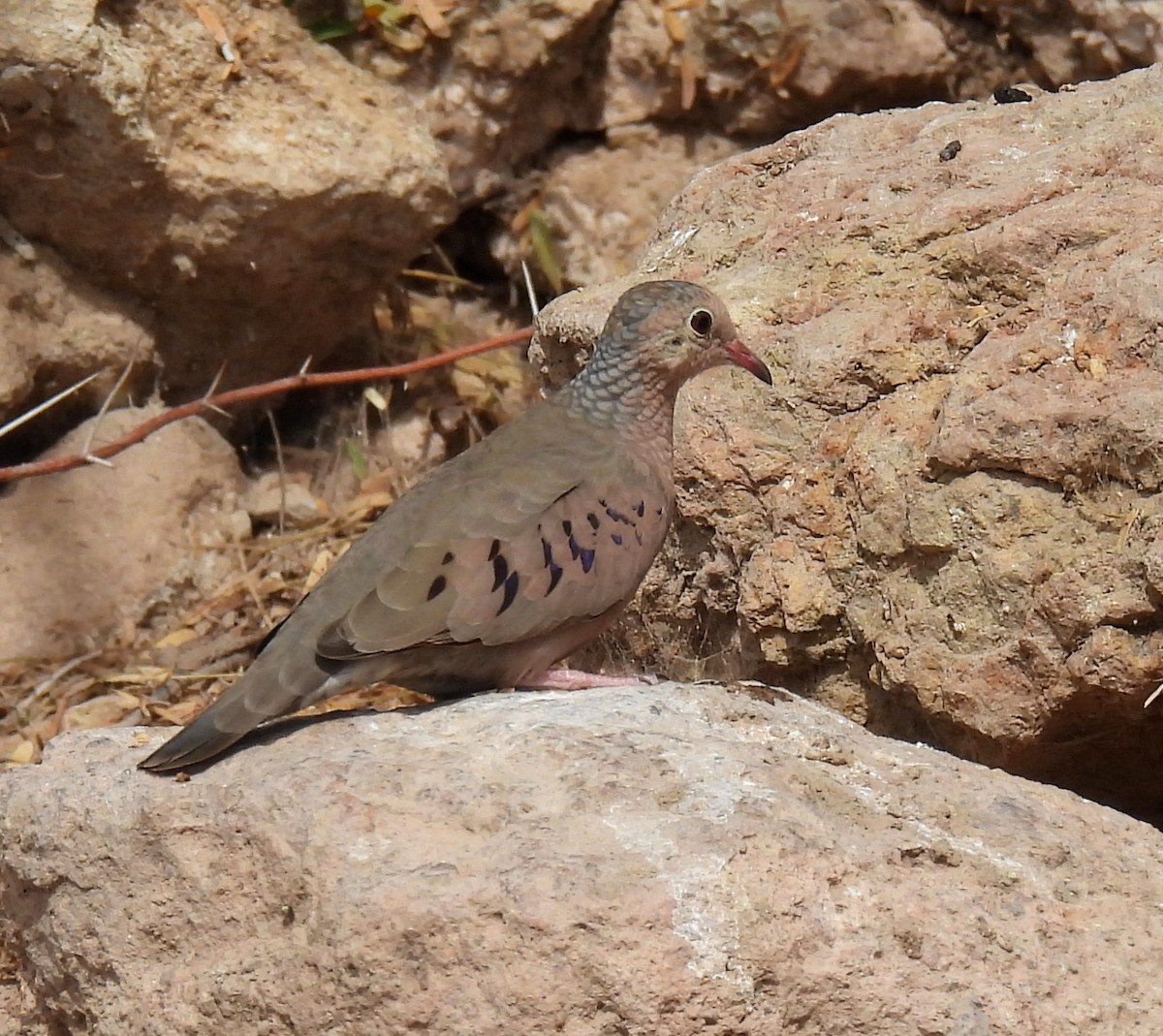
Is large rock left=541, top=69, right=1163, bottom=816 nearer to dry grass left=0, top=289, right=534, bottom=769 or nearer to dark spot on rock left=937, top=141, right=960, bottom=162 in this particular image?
dark spot on rock left=937, top=141, right=960, bottom=162

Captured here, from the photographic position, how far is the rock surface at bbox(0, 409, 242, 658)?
6305 mm

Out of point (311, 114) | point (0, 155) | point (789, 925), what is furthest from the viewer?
point (311, 114)

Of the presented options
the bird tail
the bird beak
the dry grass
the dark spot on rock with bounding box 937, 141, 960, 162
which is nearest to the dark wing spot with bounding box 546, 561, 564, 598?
the bird tail

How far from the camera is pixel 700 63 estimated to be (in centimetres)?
723

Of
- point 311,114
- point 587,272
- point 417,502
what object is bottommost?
point 587,272

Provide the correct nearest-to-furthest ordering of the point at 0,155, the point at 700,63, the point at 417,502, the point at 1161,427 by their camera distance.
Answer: the point at 1161,427
the point at 417,502
the point at 0,155
the point at 700,63

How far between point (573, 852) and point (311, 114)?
13.5ft

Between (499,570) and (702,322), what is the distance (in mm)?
965

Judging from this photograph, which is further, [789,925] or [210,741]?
[210,741]

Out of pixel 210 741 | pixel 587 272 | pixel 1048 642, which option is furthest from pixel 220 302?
pixel 1048 642

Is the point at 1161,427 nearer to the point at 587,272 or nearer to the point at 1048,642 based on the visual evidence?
the point at 1048,642

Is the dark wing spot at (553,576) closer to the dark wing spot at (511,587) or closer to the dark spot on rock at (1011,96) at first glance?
the dark wing spot at (511,587)

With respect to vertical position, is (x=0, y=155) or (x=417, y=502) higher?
(x=0, y=155)

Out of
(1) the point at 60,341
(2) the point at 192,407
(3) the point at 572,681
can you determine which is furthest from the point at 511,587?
(1) the point at 60,341
